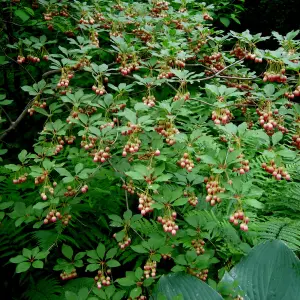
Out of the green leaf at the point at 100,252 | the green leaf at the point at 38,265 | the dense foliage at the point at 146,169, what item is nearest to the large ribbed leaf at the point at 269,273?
the dense foliage at the point at 146,169

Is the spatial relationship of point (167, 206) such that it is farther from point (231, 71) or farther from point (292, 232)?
point (231, 71)

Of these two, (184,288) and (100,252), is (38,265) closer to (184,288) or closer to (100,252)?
(100,252)

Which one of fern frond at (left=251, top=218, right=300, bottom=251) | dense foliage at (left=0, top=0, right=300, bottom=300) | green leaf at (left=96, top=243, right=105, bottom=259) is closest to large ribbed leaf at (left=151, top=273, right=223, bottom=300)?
dense foliage at (left=0, top=0, right=300, bottom=300)

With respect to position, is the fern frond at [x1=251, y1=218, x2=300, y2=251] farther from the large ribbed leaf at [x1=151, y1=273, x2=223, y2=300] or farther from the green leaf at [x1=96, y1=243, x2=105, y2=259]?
the green leaf at [x1=96, y1=243, x2=105, y2=259]

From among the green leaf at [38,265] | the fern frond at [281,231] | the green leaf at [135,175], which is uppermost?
the green leaf at [135,175]

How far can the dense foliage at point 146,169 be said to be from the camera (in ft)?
5.02

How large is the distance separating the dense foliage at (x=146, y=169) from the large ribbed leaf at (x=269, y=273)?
0.08 meters

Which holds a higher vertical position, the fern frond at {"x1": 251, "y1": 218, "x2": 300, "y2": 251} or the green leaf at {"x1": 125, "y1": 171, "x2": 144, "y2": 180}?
the green leaf at {"x1": 125, "y1": 171, "x2": 144, "y2": 180}

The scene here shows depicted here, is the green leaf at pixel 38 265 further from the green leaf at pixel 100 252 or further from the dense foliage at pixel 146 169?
the green leaf at pixel 100 252

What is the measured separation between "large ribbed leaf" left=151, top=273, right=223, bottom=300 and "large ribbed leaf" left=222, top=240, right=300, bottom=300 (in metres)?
0.13

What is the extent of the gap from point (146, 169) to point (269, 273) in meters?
0.86

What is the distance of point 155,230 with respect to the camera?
1.96 meters

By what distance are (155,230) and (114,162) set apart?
473mm

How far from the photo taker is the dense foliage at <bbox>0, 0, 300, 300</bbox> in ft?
5.02
